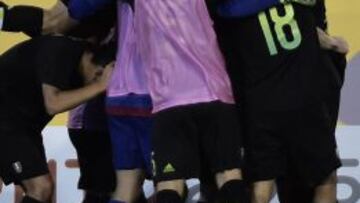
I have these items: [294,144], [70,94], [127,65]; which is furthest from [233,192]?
[70,94]

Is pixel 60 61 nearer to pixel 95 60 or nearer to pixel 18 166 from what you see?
pixel 95 60

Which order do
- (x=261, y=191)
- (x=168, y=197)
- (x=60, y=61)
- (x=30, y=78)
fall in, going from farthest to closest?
(x=30, y=78) → (x=60, y=61) → (x=261, y=191) → (x=168, y=197)

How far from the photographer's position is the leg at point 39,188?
235 centimetres

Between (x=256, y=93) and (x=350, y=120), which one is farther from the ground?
(x=256, y=93)

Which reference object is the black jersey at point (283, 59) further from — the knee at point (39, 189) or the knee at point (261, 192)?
the knee at point (39, 189)

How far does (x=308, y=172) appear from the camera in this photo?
78.8 inches

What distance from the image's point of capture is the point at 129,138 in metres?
2.14

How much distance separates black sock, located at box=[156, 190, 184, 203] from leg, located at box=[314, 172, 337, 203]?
351 millimetres

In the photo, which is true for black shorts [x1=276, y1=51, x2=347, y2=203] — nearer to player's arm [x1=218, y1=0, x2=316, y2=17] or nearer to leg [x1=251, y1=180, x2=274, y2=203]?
leg [x1=251, y1=180, x2=274, y2=203]

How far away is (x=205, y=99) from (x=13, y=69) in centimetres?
68

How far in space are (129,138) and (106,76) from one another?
173mm

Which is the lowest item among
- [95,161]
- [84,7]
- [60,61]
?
[95,161]

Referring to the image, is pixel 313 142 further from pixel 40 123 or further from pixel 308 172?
pixel 40 123

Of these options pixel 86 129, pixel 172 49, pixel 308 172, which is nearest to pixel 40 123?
pixel 86 129
